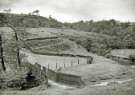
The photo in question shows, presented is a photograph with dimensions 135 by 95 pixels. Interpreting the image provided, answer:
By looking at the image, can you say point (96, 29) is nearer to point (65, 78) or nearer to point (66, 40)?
point (66, 40)

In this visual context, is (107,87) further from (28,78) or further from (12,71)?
(12,71)

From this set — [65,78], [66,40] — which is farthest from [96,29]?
[65,78]

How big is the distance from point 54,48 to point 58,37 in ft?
5.95

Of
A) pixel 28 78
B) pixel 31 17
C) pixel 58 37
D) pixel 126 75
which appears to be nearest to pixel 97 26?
pixel 31 17

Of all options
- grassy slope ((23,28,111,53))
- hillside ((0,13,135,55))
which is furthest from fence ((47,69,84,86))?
hillside ((0,13,135,55))

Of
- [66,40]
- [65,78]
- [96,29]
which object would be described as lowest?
[65,78]

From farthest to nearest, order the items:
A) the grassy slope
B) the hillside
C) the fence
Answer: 1. the hillside
2. the grassy slope
3. the fence

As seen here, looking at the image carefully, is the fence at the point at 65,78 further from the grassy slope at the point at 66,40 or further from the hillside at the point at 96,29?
the hillside at the point at 96,29

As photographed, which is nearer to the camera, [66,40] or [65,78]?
[65,78]

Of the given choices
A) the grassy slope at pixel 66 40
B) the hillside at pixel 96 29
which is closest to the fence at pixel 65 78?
A: the grassy slope at pixel 66 40

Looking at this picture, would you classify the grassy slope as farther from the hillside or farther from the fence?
the fence

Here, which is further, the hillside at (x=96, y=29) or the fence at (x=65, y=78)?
the hillside at (x=96, y=29)

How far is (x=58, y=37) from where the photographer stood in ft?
93.5

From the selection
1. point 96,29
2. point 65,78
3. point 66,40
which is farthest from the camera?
point 96,29
